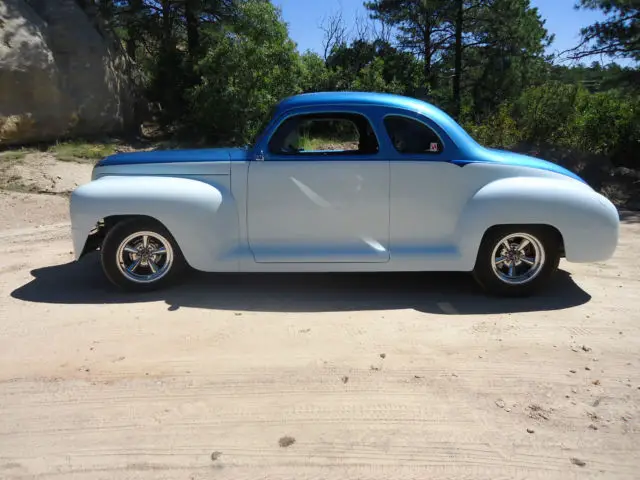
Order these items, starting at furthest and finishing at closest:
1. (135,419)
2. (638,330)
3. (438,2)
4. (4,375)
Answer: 1. (438,2)
2. (638,330)
3. (4,375)
4. (135,419)

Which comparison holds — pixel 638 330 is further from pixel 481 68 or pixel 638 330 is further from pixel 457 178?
pixel 481 68

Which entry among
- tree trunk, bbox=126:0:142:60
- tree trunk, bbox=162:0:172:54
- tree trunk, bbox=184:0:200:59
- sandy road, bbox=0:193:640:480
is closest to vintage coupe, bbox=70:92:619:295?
sandy road, bbox=0:193:640:480

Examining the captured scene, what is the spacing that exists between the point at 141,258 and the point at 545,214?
12.0 ft

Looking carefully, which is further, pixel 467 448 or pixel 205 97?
pixel 205 97

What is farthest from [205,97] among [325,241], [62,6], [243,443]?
[243,443]

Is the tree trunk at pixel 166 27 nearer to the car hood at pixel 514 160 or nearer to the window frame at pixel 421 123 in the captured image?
the window frame at pixel 421 123

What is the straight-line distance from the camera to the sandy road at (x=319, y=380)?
295 cm

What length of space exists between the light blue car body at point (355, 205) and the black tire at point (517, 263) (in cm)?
11

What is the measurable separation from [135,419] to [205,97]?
13.0 metres

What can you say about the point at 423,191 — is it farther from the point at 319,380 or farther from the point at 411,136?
the point at 319,380

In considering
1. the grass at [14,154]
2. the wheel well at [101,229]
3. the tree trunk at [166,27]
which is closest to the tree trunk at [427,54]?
the tree trunk at [166,27]

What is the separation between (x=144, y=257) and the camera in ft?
17.6

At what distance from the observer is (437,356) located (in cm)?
409

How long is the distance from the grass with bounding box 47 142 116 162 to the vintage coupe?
8.24 m
